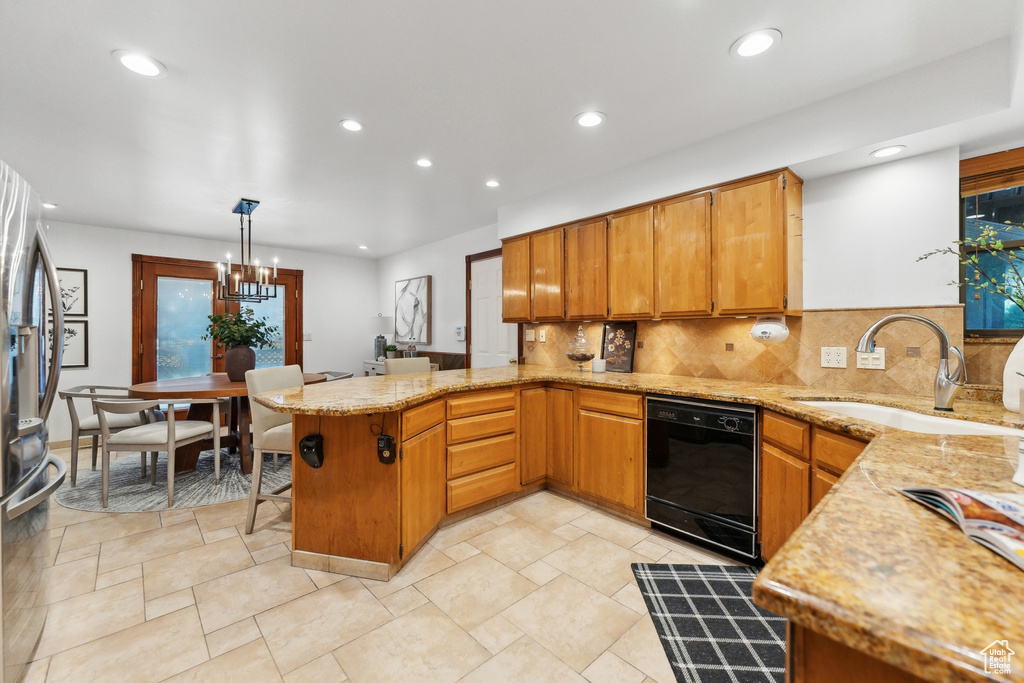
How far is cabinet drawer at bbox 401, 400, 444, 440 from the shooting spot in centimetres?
222

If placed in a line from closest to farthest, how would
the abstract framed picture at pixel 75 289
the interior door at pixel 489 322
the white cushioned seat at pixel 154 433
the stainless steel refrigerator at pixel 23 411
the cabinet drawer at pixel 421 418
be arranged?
the stainless steel refrigerator at pixel 23 411 → the cabinet drawer at pixel 421 418 → the white cushioned seat at pixel 154 433 → the abstract framed picture at pixel 75 289 → the interior door at pixel 489 322

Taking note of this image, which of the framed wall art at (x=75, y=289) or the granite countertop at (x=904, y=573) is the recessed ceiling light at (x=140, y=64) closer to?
the granite countertop at (x=904, y=573)

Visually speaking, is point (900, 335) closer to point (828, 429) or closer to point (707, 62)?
point (828, 429)

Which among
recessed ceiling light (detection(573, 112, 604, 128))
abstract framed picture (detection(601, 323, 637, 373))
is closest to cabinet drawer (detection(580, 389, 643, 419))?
abstract framed picture (detection(601, 323, 637, 373))

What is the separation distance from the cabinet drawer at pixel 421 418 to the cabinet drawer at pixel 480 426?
Result: 14 centimetres

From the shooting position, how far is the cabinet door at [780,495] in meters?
2.01

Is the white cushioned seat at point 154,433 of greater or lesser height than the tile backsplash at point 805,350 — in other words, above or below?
below

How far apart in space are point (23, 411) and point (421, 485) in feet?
5.22

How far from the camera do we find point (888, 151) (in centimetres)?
234

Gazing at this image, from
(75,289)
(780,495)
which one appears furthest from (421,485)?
(75,289)

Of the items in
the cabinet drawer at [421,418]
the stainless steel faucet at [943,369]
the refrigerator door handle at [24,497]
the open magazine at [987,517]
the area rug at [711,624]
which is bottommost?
the area rug at [711,624]

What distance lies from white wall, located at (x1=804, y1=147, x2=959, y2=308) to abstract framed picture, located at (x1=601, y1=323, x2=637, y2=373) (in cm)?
122

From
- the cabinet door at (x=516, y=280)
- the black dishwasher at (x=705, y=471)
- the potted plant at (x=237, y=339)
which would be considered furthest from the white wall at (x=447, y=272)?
the black dishwasher at (x=705, y=471)

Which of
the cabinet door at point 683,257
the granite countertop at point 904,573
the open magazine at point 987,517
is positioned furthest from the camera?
the cabinet door at point 683,257
